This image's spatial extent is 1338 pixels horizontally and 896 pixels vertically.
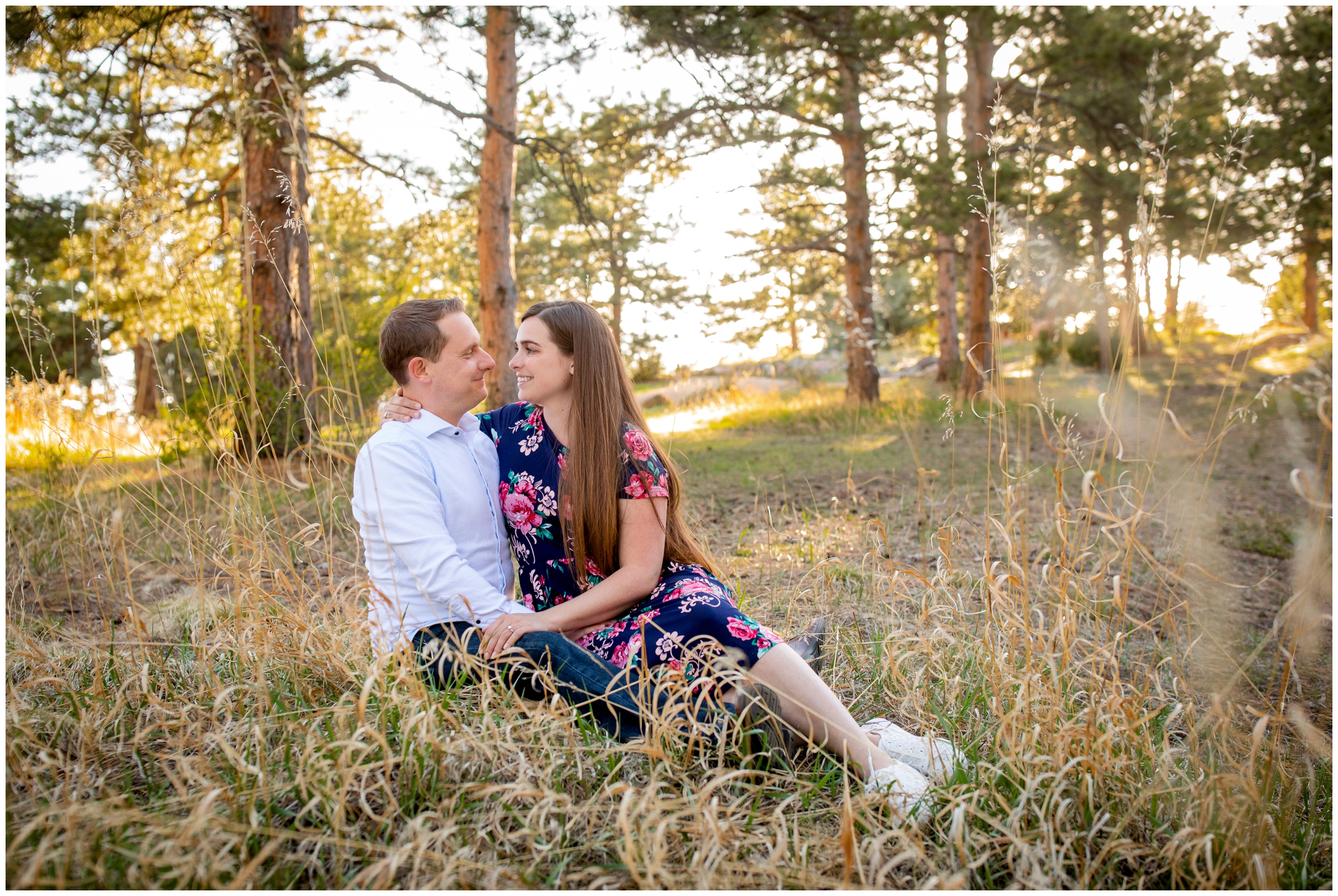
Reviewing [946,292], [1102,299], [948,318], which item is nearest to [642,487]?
[1102,299]

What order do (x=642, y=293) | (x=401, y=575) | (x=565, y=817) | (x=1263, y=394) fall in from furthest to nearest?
(x=642, y=293) → (x=401, y=575) → (x=1263, y=394) → (x=565, y=817)

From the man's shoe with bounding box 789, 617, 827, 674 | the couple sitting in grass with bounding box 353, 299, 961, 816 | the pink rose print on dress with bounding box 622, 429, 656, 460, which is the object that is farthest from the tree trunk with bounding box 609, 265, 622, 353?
the pink rose print on dress with bounding box 622, 429, 656, 460

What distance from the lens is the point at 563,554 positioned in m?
2.33

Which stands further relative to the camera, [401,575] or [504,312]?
[504,312]

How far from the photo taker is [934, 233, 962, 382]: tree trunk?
1366 cm

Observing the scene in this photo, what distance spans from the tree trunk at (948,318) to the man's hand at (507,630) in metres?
12.1

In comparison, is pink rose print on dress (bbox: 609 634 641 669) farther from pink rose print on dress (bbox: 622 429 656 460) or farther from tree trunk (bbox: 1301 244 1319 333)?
tree trunk (bbox: 1301 244 1319 333)

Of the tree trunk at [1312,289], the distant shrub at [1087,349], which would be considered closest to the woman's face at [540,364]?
the tree trunk at [1312,289]

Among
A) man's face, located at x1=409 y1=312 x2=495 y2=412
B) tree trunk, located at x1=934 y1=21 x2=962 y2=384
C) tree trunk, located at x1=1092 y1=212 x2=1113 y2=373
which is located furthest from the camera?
tree trunk, located at x1=934 y1=21 x2=962 y2=384

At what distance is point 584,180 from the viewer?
695 centimetres

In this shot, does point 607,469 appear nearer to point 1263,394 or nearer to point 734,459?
point 1263,394

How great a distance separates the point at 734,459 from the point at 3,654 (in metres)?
5.67

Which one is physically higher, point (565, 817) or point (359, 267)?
point (359, 267)

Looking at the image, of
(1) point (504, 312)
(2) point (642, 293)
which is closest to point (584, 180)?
(1) point (504, 312)
